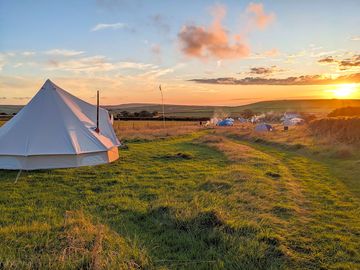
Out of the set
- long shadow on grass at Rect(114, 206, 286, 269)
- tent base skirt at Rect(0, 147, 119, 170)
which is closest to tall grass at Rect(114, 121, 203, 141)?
tent base skirt at Rect(0, 147, 119, 170)

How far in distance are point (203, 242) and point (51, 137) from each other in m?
11.5

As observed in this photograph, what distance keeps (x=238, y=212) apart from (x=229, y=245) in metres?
2.10

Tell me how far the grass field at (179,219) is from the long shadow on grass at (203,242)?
0.02 meters

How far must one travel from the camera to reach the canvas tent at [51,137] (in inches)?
617

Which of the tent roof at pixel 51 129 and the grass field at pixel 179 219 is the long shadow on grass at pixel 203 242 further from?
the tent roof at pixel 51 129

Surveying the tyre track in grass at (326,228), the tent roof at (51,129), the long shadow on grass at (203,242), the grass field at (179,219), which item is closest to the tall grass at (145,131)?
the tent roof at (51,129)

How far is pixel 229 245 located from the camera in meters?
6.55

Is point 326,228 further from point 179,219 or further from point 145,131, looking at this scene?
point 145,131

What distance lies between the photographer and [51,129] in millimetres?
16406

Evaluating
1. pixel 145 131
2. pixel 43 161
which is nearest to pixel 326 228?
pixel 43 161

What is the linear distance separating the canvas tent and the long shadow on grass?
874cm

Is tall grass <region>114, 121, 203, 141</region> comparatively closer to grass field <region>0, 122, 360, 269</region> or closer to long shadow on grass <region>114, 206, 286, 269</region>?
grass field <region>0, 122, 360, 269</region>

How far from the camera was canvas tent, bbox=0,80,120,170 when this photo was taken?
15.7 m

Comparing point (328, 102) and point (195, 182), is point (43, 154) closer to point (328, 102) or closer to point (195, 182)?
point (195, 182)
